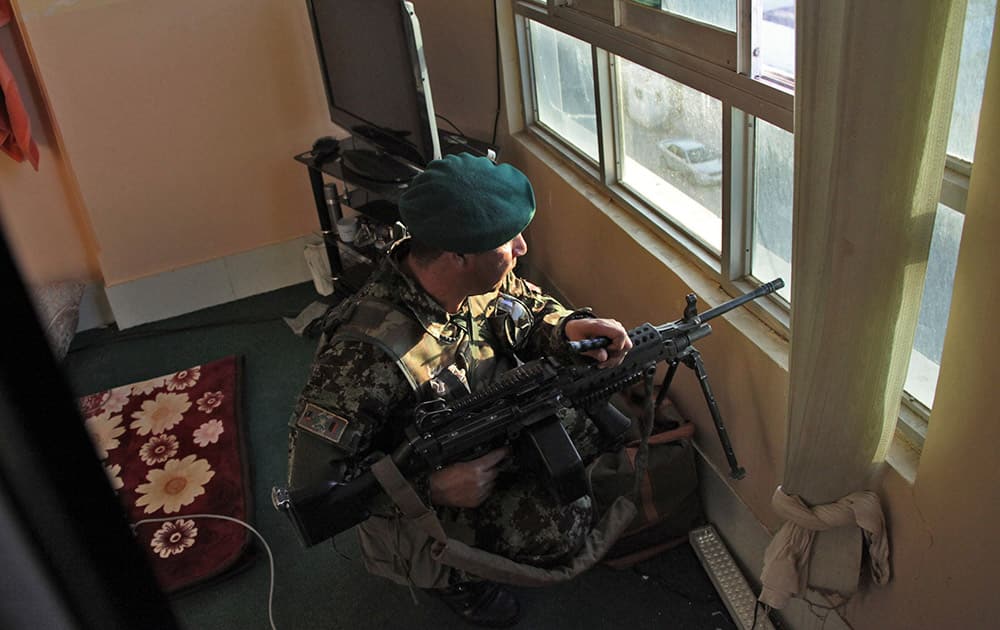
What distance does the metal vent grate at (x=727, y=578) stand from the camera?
177 cm

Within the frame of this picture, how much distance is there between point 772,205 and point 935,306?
0.42 m

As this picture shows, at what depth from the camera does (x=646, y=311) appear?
2070mm

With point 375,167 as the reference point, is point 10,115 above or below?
above

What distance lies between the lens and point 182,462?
2.48 meters

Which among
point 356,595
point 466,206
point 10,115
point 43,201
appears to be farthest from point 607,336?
point 43,201

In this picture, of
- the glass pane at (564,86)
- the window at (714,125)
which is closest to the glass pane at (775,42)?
the window at (714,125)

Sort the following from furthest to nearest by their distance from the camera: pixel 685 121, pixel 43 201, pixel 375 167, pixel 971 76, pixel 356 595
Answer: pixel 43 201 < pixel 375 167 < pixel 356 595 < pixel 685 121 < pixel 971 76

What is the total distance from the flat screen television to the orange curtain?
3.24 ft

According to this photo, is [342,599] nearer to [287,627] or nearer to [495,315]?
[287,627]

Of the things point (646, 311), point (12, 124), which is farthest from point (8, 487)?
point (12, 124)

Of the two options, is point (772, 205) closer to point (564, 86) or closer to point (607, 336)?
point (607, 336)

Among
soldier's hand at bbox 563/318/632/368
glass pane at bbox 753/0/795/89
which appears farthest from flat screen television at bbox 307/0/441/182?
glass pane at bbox 753/0/795/89

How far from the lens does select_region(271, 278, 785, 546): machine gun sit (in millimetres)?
1507

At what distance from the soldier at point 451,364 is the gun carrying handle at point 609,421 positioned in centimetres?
12
